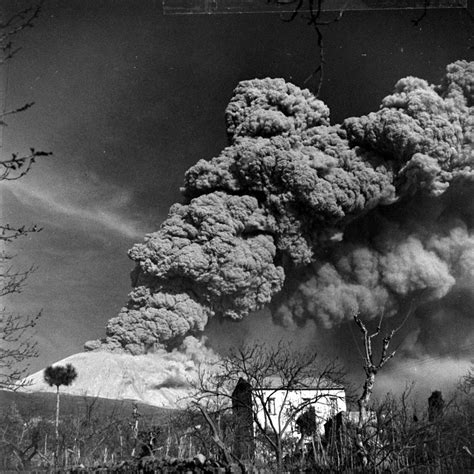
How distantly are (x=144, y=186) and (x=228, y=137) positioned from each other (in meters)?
4.83

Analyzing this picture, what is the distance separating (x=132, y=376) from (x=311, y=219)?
997cm

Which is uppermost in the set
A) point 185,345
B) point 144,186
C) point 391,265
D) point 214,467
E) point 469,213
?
point 144,186

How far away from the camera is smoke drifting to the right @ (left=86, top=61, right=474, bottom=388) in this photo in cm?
3020

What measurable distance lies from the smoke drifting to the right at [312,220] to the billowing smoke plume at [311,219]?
0.19 ft

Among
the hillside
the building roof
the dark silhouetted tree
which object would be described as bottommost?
the building roof

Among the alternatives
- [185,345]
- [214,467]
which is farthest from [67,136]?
[214,467]

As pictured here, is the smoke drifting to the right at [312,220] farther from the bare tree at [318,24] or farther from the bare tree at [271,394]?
the bare tree at [318,24]

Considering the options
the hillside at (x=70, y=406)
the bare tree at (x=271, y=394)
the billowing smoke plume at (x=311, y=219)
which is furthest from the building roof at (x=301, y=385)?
the billowing smoke plume at (x=311, y=219)

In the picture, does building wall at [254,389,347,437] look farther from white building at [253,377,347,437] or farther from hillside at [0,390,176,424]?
hillside at [0,390,176,424]

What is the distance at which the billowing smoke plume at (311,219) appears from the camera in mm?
30203

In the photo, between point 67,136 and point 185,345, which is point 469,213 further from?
point 67,136

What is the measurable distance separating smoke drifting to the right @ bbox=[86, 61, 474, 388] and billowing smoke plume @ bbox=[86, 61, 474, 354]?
2.3 inches

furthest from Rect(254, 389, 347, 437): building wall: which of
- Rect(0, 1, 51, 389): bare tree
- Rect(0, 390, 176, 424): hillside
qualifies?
Rect(0, 1, 51, 389): bare tree

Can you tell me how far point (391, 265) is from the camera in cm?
3309
